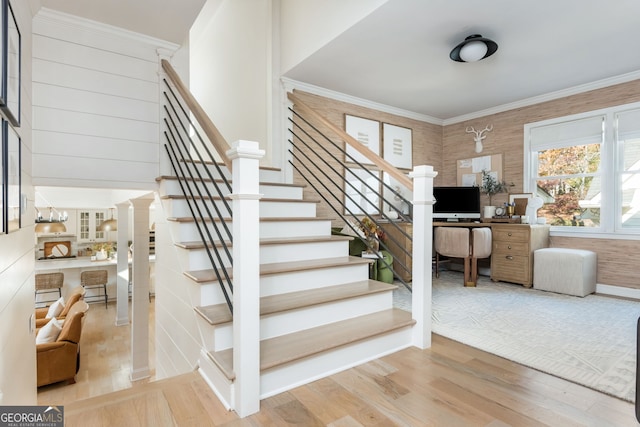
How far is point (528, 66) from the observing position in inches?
143

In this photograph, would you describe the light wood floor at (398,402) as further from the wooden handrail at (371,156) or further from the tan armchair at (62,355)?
the tan armchair at (62,355)

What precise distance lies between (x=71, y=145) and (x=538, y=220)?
205 inches

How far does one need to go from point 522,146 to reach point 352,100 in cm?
249

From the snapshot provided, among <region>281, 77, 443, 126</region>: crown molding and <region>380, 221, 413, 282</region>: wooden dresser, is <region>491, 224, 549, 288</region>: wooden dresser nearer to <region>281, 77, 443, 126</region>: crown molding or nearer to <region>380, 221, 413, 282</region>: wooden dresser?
<region>380, 221, 413, 282</region>: wooden dresser

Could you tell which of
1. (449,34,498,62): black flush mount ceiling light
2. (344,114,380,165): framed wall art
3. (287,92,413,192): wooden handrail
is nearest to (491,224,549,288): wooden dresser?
(344,114,380,165): framed wall art

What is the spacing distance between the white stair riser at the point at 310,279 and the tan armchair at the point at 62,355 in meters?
3.93

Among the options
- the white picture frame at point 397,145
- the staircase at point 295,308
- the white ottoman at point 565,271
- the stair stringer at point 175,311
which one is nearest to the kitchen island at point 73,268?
the stair stringer at point 175,311

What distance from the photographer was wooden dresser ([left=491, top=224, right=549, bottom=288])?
3959 millimetres

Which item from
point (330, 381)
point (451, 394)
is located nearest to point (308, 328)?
point (330, 381)

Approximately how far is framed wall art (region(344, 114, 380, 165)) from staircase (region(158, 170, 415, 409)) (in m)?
2.03

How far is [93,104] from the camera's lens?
2621mm

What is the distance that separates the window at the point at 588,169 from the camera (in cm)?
382

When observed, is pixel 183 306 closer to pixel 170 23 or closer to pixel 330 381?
pixel 330 381

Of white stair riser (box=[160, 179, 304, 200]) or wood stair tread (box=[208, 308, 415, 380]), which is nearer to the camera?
wood stair tread (box=[208, 308, 415, 380])
